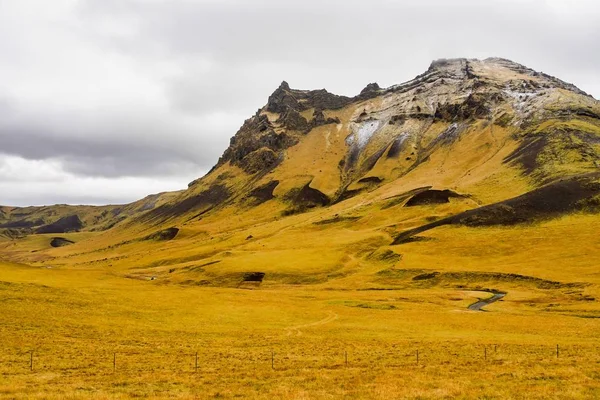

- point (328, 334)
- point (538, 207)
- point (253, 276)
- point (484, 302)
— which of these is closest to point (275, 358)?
point (328, 334)

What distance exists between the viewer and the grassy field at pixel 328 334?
3281cm

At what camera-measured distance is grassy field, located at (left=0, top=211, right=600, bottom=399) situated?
32812 millimetres

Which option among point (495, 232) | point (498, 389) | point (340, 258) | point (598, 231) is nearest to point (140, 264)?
point (340, 258)

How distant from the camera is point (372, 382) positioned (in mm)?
33906

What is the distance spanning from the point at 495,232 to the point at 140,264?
469ft

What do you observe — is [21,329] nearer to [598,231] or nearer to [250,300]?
[250,300]

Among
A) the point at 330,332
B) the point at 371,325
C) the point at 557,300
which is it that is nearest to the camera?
the point at 330,332

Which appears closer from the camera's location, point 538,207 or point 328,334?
point 328,334

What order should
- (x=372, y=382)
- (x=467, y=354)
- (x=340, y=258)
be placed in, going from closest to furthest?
1. (x=372, y=382)
2. (x=467, y=354)
3. (x=340, y=258)

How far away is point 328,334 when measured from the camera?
60.8m

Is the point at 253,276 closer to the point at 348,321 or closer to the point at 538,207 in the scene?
the point at 348,321

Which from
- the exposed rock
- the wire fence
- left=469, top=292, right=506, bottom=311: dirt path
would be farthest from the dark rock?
the wire fence

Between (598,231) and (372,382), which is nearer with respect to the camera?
(372,382)

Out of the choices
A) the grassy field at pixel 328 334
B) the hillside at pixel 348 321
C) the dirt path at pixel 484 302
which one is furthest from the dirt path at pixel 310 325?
the dirt path at pixel 484 302
